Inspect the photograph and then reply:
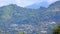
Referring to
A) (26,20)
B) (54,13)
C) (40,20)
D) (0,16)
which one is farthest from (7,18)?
(54,13)

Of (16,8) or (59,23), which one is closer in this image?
(59,23)

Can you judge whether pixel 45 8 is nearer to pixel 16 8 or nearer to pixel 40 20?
pixel 40 20

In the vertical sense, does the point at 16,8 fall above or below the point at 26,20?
above

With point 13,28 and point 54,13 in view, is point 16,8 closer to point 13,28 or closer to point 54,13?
point 13,28

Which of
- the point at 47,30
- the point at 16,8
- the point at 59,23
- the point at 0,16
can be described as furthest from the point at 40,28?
the point at 0,16

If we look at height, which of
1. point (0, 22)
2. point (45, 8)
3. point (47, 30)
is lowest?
point (47, 30)

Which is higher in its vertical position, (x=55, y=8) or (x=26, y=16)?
(x=55, y=8)
